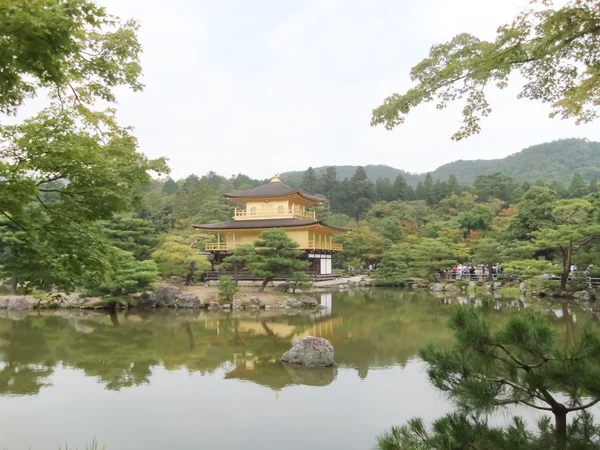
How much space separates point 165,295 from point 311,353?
366 inches

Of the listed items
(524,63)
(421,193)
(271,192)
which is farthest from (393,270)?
(421,193)

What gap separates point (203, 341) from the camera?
29.5ft

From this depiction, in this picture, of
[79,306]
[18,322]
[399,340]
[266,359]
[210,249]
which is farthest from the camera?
[210,249]

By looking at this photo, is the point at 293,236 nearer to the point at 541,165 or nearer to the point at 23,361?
the point at 23,361

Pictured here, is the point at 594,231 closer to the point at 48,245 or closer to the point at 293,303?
the point at 293,303

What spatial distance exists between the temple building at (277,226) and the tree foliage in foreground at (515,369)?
18785 millimetres

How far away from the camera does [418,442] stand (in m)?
2.19

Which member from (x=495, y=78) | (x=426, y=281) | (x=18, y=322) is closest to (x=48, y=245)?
(x=495, y=78)


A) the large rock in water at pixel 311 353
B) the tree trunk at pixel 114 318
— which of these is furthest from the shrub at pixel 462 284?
the large rock in water at pixel 311 353

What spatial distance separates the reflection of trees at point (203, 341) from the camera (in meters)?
6.65

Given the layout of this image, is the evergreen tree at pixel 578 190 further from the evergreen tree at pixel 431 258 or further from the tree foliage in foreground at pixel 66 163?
the tree foliage in foreground at pixel 66 163

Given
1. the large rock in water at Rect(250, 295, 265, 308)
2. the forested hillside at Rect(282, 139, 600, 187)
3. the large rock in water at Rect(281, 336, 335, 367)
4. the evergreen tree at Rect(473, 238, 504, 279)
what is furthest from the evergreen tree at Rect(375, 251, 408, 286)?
the forested hillside at Rect(282, 139, 600, 187)

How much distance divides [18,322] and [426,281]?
1768 cm

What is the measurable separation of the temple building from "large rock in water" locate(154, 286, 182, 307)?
6.18 m
